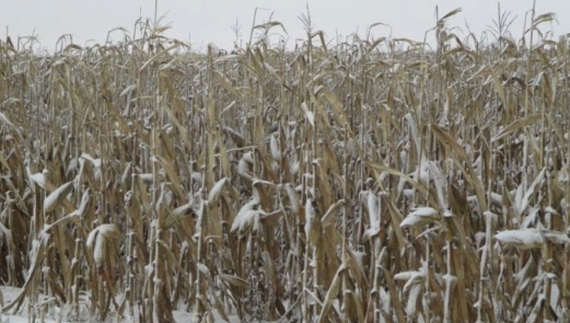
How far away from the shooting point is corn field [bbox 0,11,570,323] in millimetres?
3088

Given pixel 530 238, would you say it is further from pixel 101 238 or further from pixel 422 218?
pixel 101 238

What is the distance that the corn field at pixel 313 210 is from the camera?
309 cm

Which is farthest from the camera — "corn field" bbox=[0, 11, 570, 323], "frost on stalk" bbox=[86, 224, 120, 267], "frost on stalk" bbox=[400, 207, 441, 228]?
"frost on stalk" bbox=[86, 224, 120, 267]

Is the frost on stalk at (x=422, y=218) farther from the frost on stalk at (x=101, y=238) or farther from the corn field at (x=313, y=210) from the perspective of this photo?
the frost on stalk at (x=101, y=238)

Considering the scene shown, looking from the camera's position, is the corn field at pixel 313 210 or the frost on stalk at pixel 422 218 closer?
the frost on stalk at pixel 422 218

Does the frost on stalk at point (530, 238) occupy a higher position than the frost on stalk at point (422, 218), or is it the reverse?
the frost on stalk at point (422, 218)

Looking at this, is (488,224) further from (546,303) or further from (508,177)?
(508,177)

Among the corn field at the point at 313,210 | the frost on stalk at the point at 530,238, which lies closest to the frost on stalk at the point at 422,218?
the corn field at the point at 313,210

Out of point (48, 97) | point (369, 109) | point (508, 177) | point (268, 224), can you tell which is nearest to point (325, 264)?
point (268, 224)

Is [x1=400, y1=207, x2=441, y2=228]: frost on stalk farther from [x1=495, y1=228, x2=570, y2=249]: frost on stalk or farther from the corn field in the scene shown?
[x1=495, y1=228, x2=570, y2=249]: frost on stalk

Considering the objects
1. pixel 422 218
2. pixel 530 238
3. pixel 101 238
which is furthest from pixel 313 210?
pixel 101 238

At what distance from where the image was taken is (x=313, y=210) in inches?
124

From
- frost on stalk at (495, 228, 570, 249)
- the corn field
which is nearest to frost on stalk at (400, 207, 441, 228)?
the corn field

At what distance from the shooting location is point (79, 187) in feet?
12.6
